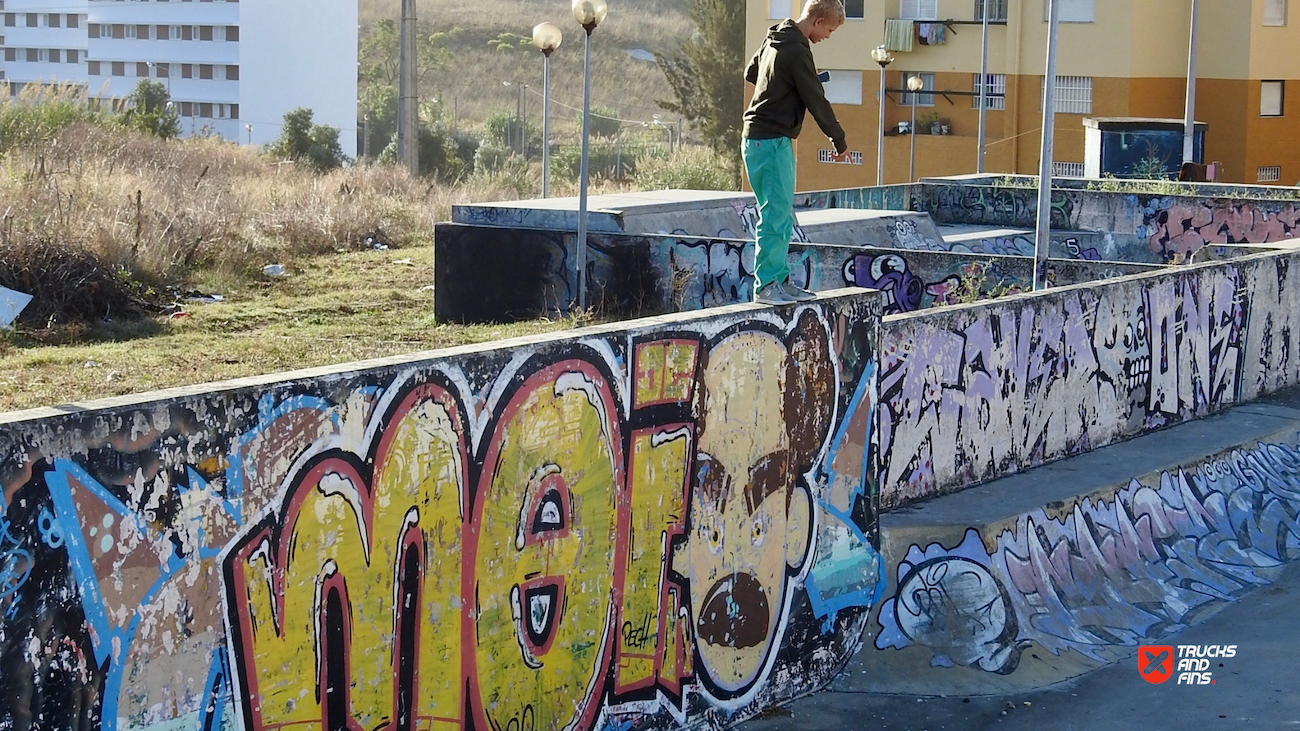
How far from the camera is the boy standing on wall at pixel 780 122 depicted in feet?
21.6

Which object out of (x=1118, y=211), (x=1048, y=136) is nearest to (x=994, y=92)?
(x=1118, y=211)

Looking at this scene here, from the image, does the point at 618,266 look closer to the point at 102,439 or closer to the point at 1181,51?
the point at 102,439

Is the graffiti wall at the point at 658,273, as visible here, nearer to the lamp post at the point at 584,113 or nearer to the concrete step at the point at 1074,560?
the lamp post at the point at 584,113

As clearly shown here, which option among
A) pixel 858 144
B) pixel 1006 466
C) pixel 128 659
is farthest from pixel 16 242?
pixel 858 144

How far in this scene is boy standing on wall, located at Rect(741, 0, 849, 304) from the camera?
21.6ft

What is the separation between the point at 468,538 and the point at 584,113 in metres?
8.47

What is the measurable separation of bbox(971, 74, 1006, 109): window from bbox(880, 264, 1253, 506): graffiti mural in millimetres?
31743

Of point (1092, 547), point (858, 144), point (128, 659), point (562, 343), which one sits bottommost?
point (1092, 547)

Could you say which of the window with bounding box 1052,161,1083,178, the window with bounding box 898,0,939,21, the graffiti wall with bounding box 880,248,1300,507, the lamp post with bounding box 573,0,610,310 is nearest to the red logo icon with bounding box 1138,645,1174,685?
the graffiti wall with bounding box 880,248,1300,507

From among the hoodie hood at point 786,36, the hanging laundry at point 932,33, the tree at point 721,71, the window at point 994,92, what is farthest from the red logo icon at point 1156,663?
the tree at point 721,71

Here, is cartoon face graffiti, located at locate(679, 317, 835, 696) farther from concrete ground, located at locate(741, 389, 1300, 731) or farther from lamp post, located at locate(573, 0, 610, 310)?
lamp post, located at locate(573, 0, 610, 310)

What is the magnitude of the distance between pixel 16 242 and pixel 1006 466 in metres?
9.21

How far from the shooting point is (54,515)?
158 inches

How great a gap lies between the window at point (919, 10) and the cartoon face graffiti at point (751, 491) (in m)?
38.7
